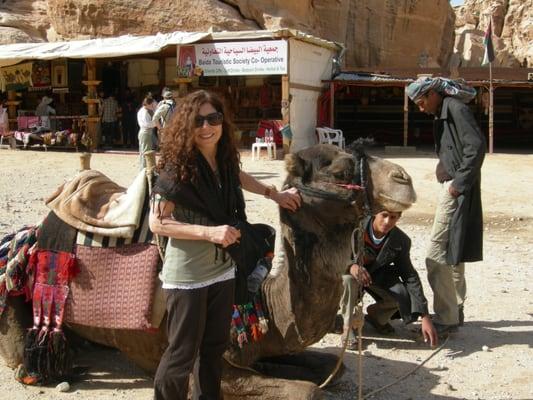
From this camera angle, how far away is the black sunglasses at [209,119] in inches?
121

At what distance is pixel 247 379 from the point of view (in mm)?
3777

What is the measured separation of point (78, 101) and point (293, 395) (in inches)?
928

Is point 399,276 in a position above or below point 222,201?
below

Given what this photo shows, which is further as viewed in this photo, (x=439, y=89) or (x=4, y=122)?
(x=4, y=122)

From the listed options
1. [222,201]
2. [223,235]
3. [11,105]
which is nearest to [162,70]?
[11,105]

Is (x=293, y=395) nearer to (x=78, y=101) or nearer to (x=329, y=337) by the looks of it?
(x=329, y=337)

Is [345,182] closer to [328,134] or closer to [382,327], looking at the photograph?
[382,327]

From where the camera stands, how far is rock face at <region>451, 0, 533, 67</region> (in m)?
44.9

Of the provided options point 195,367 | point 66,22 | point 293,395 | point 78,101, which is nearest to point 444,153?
point 293,395

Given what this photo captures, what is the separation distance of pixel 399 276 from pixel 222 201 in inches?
98.2

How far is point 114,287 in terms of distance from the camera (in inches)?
159

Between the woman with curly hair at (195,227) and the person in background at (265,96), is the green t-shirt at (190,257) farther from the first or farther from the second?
the person in background at (265,96)

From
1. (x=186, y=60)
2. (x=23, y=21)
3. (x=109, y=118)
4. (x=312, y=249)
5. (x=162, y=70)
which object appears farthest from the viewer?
(x=23, y=21)

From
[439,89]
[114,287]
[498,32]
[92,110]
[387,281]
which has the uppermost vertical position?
[498,32]
